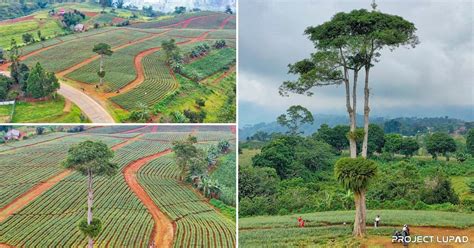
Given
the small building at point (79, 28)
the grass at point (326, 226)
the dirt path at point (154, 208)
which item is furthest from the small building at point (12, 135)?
the small building at point (79, 28)

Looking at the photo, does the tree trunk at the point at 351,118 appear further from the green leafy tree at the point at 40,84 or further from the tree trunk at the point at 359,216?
the green leafy tree at the point at 40,84

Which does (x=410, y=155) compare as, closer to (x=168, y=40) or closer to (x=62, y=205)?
(x=168, y=40)

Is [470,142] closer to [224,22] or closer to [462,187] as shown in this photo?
[462,187]

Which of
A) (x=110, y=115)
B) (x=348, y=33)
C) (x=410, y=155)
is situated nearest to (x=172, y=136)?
(x=110, y=115)

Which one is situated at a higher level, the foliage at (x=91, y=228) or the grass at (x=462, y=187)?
the grass at (x=462, y=187)

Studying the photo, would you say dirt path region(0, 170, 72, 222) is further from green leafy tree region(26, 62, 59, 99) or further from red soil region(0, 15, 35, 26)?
red soil region(0, 15, 35, 26)

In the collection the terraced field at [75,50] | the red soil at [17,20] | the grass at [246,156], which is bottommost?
the grass at [246,156]

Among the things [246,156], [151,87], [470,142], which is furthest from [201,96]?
[470,142]
